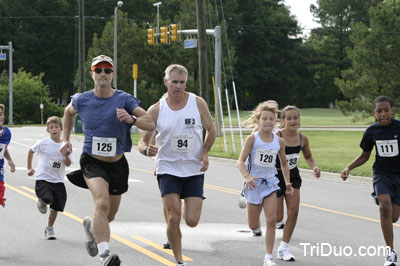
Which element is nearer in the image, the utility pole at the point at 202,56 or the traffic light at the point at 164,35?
the utility pole at the point at 202,56

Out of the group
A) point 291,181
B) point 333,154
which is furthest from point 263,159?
point 333,154

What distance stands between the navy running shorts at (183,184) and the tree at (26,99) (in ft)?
184

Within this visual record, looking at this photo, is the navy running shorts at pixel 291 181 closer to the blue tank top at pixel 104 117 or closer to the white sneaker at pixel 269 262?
the white sneaker at pixel 269 262

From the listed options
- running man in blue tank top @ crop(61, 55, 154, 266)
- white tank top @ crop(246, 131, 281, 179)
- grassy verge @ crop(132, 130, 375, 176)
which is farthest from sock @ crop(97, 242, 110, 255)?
grassy verge @ crop(132, 130, 375, 176)

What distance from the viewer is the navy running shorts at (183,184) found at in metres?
6.33

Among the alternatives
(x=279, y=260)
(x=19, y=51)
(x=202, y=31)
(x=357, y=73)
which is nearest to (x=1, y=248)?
(x=279, y=260)

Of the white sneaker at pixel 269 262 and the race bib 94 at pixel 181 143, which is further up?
the race bib 94 at pixel 181 143

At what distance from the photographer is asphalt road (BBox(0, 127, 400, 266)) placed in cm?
711

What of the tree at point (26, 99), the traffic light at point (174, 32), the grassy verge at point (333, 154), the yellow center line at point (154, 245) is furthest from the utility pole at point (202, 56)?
the tree at point (26, 99)

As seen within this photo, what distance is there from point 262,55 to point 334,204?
84.2 m

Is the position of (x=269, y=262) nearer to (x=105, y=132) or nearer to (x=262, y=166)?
(x=262, y=166)

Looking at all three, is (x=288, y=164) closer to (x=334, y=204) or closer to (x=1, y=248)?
(x=1, y=248)

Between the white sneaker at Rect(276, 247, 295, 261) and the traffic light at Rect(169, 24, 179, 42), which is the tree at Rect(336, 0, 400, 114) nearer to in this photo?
the traffic light at Rect(169, 24, 179, 42)

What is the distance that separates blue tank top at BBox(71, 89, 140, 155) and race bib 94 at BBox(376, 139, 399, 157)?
261 centimetres
